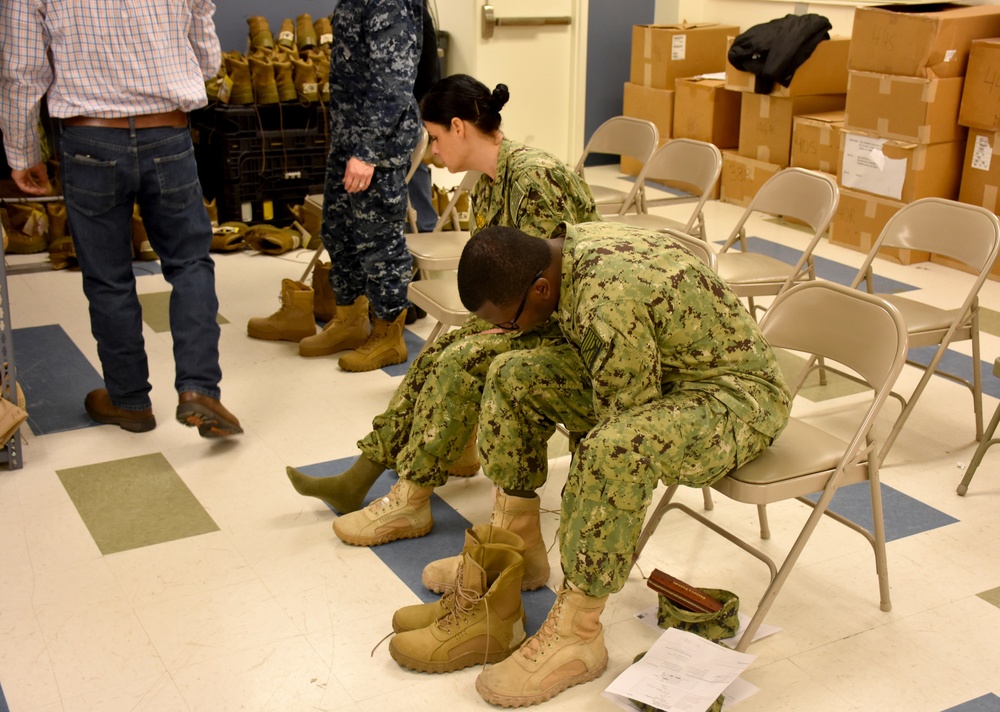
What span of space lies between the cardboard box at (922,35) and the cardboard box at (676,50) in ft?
6.00

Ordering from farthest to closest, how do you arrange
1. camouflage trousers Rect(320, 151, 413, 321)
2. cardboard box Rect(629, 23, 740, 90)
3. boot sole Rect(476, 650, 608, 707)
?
cardboard box Rect(629, 23, 740, 90) → camouflage trousers Rect(320, 151, 413, 321) → boot sole Rect(476, 650, 608, 707)

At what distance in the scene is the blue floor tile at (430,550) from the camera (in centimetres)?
268

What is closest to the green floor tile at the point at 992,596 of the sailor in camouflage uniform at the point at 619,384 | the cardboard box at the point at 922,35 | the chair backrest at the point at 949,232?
the sailor in camouflage uniform at the point at 619,384

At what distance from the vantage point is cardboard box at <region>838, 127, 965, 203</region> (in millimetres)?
5445

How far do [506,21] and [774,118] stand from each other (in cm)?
204

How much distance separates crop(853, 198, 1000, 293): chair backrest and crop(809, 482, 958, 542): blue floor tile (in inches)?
Result: 25.8

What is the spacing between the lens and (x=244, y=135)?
5.95 metres

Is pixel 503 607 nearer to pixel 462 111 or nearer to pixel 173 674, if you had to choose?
pixel 173 674

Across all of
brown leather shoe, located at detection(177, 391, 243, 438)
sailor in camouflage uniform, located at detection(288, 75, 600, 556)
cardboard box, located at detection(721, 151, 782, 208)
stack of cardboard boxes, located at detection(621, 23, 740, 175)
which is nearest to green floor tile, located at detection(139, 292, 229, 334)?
brown leather shoe, located at detection(177, 391, 243, 438)

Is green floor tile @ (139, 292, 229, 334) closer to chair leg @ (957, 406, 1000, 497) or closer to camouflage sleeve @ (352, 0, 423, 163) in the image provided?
camouflage sleeve @ (352, 0, 423, 163)

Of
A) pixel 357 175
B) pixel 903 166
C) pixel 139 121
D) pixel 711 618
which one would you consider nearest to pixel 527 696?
pixel 711 618

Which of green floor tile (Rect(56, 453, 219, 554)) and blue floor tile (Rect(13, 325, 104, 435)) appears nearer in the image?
green floor tile (Rect(56, 453, 219, 554))

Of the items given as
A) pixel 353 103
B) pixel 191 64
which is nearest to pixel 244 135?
pixel 353 103

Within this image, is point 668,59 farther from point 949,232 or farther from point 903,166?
point 949,232
